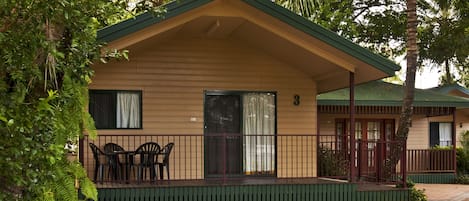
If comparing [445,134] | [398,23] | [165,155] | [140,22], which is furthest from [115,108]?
[445,134]

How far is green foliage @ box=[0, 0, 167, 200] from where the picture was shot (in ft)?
16.5

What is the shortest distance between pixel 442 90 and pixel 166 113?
13.9 meters

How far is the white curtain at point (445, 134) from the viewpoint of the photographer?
67.5 ft

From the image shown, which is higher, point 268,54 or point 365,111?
point 268,54

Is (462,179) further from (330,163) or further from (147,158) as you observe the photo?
(147,158)

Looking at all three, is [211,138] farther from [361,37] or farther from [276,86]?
[361,37]

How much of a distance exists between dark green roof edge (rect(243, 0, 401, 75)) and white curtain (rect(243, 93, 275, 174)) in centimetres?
243

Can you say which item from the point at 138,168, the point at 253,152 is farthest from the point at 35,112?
the point at 253,152

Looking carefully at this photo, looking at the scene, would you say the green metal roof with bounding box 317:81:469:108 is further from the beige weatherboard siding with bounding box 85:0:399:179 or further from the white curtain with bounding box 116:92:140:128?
the white curtain with bounding box 116:92:140:128

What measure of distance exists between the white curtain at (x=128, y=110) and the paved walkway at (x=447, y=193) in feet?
22.4

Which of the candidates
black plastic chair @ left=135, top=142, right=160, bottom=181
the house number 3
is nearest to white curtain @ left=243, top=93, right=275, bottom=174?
the house number 3

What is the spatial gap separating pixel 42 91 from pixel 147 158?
14.9ft

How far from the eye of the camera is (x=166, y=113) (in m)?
11.0

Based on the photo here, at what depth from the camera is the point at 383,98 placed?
16.2 metres
